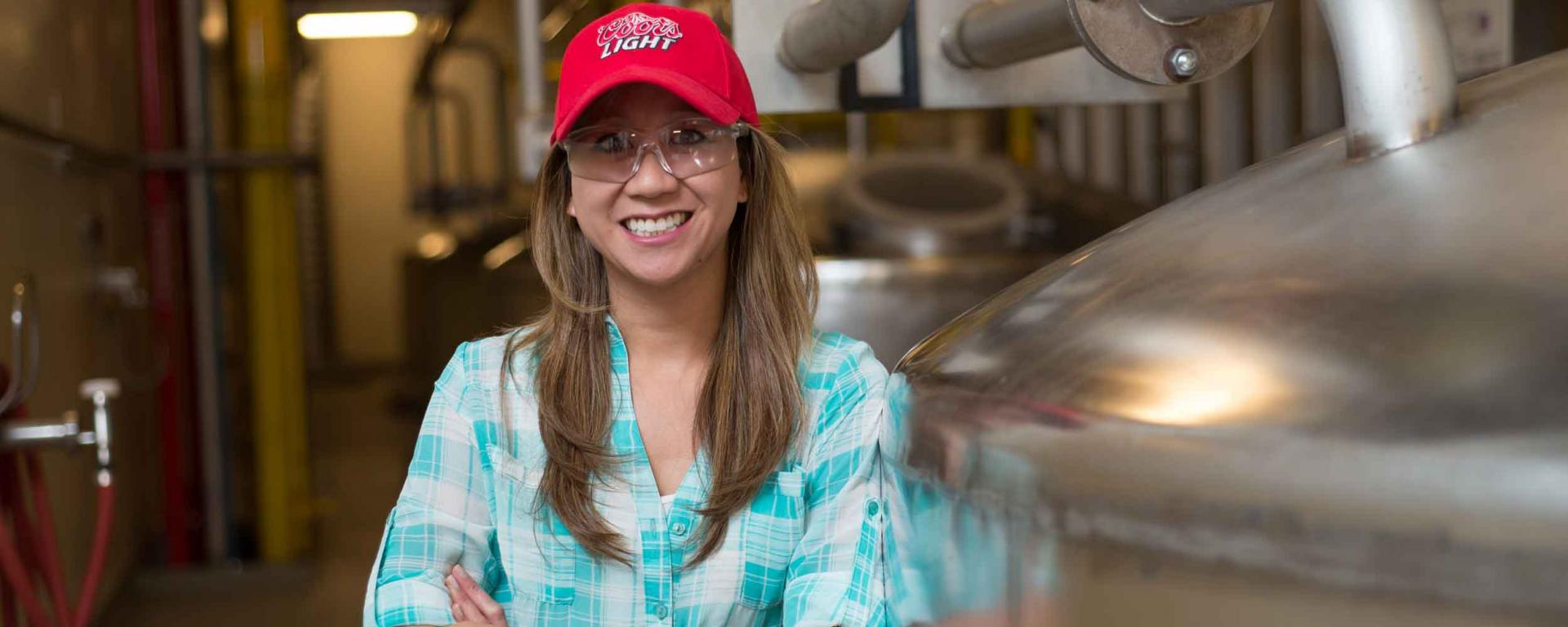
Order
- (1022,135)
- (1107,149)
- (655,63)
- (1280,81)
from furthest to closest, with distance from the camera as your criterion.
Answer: (1107,149) → (1022,135) → (1280,81) → (655,63)

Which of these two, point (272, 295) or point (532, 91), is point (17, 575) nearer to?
point (532, 91)

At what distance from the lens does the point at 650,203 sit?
113 centimetres

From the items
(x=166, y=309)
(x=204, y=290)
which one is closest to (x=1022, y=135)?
(x=204, y=290)

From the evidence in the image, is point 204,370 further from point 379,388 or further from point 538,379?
point 379,388

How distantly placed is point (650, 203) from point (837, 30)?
0.21m

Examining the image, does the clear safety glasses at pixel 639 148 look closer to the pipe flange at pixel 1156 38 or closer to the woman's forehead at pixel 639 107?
the woman's forehead at pixel 639 107

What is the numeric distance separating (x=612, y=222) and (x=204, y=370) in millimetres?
3200

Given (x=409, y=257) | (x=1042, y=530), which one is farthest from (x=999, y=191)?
(x=409, y=257)

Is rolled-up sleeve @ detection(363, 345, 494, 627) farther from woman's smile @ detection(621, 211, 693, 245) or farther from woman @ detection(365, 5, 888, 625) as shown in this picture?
woman's smile @ detection(621, 211, 693, 245)

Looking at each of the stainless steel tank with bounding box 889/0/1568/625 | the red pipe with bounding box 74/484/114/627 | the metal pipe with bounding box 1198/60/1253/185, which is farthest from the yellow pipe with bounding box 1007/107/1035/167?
the stainless steel tank with bounding box 889/0/1568/625

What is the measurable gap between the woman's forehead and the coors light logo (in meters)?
0.03

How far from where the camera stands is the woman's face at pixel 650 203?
1.13m

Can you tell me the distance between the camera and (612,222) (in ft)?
3.76

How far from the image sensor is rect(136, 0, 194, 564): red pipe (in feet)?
12.8
